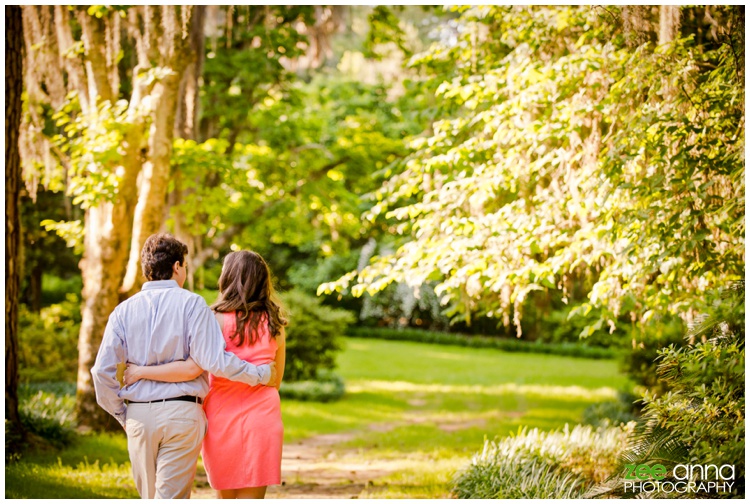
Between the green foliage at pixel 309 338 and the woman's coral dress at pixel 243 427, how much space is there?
8971mm

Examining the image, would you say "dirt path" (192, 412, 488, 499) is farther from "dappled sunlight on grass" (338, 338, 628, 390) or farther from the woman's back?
"dappled sunlight on grass" (338, 338, 628, 390)

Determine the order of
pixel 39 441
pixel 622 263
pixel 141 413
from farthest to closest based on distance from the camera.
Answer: pixel 39 441 < pixel 622 263 < pixel 141 413

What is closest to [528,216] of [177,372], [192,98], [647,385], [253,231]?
[177,372]

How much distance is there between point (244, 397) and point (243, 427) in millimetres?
155

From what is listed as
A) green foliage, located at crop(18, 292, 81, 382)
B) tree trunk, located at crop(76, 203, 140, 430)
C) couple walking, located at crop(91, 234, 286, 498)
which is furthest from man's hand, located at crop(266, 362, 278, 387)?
green foliage, located at crop(18, 292, 81, 382)

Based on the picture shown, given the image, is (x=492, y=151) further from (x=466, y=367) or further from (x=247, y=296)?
(x=466, y=367)

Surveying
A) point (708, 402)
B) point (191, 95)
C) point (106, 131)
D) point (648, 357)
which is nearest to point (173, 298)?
point (708, 402)

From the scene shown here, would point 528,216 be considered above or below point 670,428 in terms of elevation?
above

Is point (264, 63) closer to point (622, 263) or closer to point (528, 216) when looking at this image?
point (528, 216)

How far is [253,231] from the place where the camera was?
1301 cm

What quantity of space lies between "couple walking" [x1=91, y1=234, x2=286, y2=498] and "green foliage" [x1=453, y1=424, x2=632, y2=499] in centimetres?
239

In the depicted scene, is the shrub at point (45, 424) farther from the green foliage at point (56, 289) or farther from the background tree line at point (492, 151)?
the green foliage at point (56, 289)

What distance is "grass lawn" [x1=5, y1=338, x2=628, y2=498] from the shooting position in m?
5.89

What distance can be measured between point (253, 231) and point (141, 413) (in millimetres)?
9778
